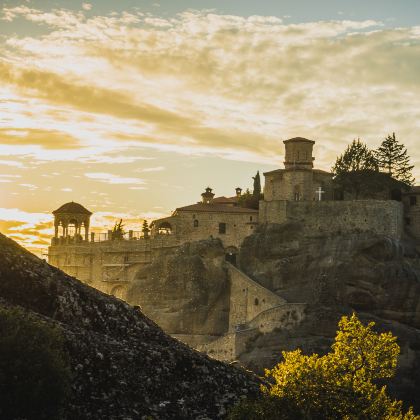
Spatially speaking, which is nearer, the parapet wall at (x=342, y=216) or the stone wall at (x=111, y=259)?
the parapet wall at (x=342, y=216)

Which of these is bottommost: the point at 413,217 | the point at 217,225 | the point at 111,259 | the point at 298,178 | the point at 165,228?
the point at 111,259

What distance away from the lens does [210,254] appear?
84125mm

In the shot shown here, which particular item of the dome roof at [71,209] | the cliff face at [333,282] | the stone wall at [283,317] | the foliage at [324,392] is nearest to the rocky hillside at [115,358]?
the foliage at [324,392]

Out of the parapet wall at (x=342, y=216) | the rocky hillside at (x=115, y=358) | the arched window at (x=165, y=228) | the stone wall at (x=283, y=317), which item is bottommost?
the stone wall at (x=283, y=317)

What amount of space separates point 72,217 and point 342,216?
108 ft

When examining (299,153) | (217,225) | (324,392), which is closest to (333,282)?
(217,225)

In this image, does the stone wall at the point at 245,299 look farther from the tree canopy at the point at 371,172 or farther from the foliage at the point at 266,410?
the foliage at the point at 266,410

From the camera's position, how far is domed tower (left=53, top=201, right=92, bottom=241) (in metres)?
99.2

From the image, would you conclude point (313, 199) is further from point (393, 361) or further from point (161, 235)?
point (393, 361)

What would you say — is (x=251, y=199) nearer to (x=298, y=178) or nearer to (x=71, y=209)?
(x=298, y=178)

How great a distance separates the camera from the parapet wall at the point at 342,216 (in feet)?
266

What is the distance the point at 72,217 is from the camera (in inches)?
3905

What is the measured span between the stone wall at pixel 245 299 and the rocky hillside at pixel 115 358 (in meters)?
49.4

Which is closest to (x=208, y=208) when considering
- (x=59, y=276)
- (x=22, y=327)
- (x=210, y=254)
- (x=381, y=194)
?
(x=210, y=254)
